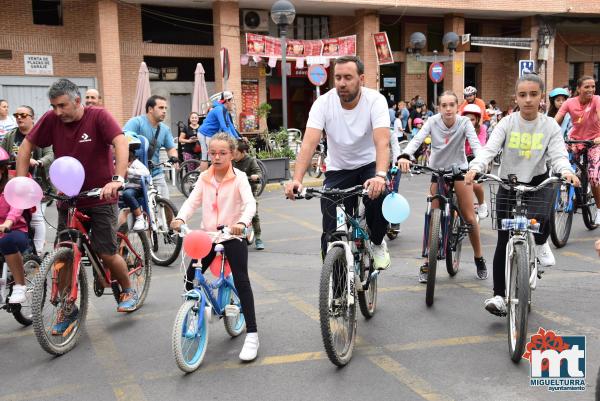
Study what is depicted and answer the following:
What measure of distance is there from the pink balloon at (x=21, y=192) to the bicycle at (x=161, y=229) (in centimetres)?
265

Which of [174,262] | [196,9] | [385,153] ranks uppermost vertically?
[196,9]

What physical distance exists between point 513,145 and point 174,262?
4.30 meters

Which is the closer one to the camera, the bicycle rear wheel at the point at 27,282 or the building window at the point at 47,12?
the bicycle rear wheel at the point at 27,282

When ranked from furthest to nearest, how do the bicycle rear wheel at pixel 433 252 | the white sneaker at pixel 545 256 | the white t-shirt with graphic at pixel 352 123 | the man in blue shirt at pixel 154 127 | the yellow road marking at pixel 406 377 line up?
1. the man in blue shirt at pixel 154 127
2. the bicycle rear wheel at pixel 433 252
3. the white sneaker at pixel 545 256
4. the white t-shirt with graphic at pixel 352 123
5. the yellow road marking at pixel 406 377

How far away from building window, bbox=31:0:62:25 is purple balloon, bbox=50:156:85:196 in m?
18.2

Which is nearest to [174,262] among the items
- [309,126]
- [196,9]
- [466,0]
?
[309,126]

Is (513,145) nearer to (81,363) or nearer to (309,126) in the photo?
(309,126)

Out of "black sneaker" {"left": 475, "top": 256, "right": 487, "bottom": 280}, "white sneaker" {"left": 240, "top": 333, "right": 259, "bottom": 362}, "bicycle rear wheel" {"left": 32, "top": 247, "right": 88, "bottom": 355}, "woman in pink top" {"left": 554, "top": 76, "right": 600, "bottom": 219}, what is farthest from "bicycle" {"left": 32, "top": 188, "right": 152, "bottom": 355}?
"woman in pink top" {"left": 554, "top": 76, "right": 600, "bottom": 219}

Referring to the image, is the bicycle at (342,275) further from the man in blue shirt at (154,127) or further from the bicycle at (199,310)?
the man in blue shirt at (154,127)

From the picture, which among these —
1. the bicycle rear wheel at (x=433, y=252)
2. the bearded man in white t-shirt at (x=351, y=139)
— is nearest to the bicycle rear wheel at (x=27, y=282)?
the bearded man in white t-shirt at (x=351, y=139)

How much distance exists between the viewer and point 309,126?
4.63 metres

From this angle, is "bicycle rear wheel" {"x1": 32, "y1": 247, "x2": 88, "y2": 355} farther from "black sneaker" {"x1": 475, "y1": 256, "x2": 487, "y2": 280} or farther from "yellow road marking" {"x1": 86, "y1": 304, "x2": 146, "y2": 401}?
"black sneaker" {"x1": 475, "y1": 256, "x2": 487, "y2": 280}

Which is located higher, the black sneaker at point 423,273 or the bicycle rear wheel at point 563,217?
the bicycle rear wheel at point 563,217

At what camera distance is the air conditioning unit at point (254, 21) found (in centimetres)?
2312
